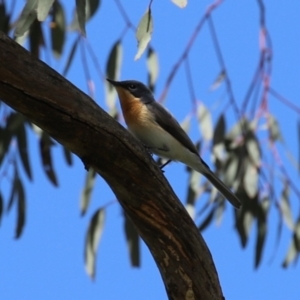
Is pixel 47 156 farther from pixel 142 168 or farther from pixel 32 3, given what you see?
pixel 142 168

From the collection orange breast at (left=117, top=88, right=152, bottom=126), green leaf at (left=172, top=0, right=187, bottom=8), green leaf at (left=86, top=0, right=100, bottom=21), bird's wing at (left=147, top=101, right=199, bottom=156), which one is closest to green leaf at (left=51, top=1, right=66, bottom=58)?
green leaf at (left=86, top=0, right=100, bottom=21)

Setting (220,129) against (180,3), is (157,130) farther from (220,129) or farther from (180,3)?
(180,3)

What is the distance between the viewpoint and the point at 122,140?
335 cm

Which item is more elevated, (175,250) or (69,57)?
(69,57)

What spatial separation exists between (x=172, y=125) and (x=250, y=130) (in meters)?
0.97

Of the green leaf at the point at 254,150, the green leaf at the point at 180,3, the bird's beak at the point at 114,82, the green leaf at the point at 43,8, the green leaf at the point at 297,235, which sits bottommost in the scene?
the green leaf at the point at 180,3

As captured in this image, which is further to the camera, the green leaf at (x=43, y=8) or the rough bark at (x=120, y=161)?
the green leaf at (x=43, y=8)

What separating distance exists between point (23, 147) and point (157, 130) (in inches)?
39.0

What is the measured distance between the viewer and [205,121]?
6016 millimetres

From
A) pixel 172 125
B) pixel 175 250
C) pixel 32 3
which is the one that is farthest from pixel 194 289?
pixel 172 125

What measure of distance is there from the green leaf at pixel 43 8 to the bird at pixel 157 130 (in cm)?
115

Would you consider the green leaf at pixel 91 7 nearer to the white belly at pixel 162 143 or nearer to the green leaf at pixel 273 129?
the white belly at pixel 162 143

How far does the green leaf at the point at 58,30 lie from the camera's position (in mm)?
5578

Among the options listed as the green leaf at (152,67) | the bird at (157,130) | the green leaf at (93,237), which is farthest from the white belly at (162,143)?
the green leaf at (93,237)
